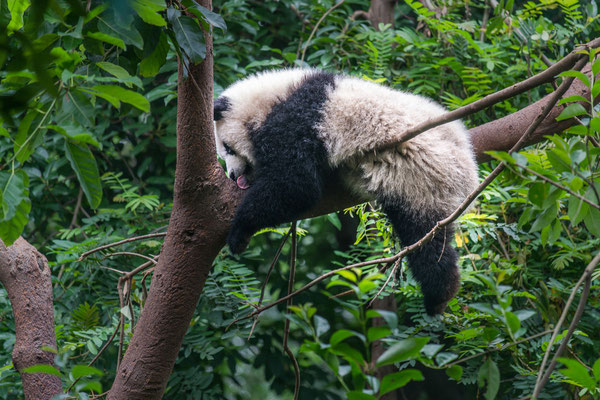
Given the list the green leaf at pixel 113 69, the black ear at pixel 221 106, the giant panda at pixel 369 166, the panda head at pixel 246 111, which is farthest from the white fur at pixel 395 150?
the green leaf at pixel 113 69

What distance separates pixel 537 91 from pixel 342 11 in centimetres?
162

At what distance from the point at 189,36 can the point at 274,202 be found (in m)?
0.91

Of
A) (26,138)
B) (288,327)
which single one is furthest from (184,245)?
(26,138)

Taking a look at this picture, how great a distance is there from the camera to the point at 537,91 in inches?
162

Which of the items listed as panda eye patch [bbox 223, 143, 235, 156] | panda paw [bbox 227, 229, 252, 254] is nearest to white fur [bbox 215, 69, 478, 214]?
panda paw [bbox 227, 229, 252, 254]

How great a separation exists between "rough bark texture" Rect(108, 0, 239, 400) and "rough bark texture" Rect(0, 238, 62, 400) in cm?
36

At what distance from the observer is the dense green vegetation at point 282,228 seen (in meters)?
1.75

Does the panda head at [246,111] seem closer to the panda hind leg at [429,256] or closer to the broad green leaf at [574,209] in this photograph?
the panda hind leg at [429,256]

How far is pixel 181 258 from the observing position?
2461mm

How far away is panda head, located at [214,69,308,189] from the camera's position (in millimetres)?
3014

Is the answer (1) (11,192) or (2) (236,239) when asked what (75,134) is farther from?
(2) (236,239)

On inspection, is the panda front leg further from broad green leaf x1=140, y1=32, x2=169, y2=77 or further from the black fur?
broad green leaf x1=140, y1=32, x2=169, y2=77

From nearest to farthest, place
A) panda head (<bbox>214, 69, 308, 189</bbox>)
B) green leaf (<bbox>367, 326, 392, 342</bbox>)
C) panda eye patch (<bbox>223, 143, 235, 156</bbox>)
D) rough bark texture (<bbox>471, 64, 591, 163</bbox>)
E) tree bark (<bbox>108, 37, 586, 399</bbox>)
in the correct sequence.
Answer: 1. green leaf (<bbox>367, 326, 392, 342</bbox>)
2. tree bark (<bbox>108, 37, 586, 399</bbox>)
3. rough bark texture (<bbox>471, 64, 591, 163</bbox>)
4. panda head (<bbox>214, 69, 308, 189</bbox>)
5. panda eye patch (<bbox>223, 143, 235, 156</bbox>)

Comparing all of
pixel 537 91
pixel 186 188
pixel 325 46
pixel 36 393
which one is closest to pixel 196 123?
pixel 186 188
